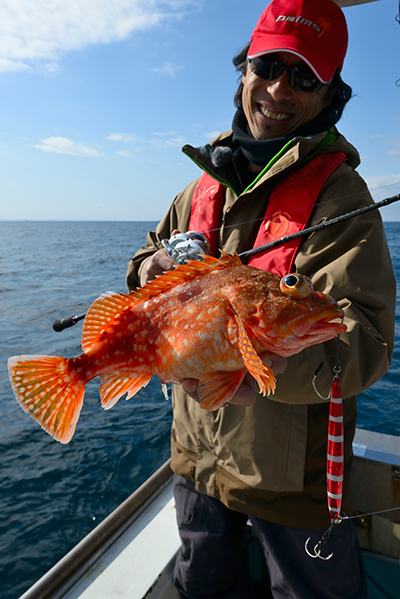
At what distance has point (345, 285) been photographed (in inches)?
88.5

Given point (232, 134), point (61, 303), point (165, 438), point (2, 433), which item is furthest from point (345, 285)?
point (61, 303)

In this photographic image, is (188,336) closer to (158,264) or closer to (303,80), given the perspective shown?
(158,264)

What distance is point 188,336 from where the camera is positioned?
2.00 meters

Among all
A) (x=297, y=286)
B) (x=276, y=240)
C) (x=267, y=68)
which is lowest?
(x=297, y=286)

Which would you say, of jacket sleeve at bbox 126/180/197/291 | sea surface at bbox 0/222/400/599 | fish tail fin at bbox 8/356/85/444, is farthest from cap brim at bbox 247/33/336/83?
sea surface at bbox 0/222/400/599

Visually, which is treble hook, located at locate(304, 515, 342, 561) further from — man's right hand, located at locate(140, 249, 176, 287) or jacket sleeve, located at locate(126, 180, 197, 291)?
jacket sleeve, located at locate(126, 180, 197, 291)

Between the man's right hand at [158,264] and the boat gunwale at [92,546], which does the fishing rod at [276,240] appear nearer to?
the man's right hand at [158,264]

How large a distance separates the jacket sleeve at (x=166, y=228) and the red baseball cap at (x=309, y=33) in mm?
1260

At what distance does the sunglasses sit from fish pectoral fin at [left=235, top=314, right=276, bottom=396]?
2.03 m

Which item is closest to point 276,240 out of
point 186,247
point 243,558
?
point 186,247

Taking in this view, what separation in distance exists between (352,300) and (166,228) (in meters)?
2.03

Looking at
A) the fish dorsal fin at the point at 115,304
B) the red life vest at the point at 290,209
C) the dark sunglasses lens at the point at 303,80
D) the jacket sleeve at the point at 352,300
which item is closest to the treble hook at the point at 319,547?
the jacket sleeve at the point at 352,300

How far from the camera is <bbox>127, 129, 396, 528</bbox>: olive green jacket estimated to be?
87.7 inches

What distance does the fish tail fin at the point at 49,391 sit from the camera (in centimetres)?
208
